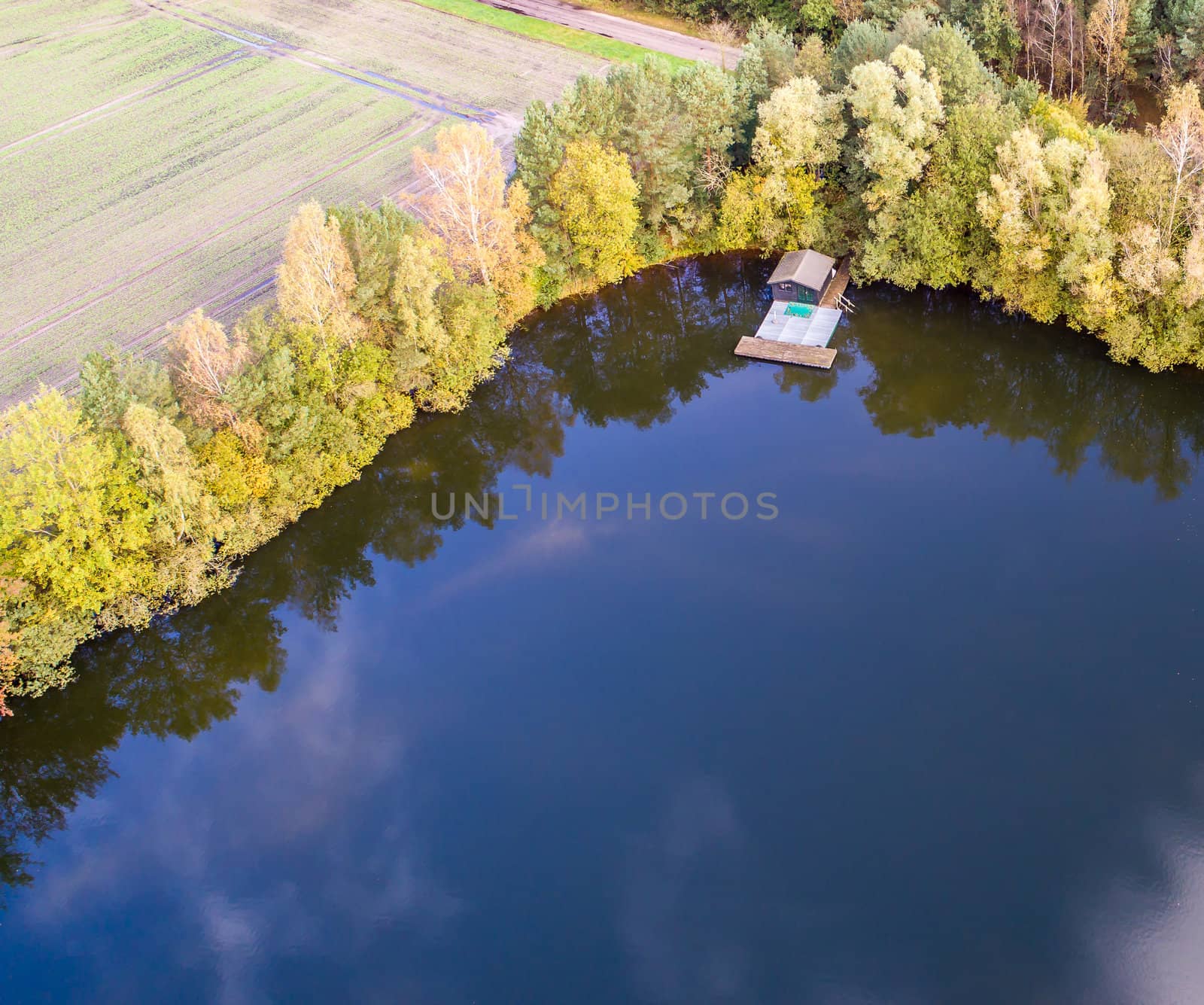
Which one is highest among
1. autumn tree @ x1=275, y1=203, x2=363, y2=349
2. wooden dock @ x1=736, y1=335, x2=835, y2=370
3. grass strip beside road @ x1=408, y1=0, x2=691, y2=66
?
grass strip beside road @ x1=408, y1=0, x2=691, y2=66

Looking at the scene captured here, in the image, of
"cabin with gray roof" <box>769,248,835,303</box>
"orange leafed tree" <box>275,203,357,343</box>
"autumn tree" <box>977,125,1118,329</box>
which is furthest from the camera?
"cabin with gray roof" <box>769,248,835,303</box>

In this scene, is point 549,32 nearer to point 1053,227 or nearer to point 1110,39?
point 1110,39

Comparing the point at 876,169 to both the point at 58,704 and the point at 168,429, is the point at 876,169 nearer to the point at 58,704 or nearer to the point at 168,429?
the point at 168,429

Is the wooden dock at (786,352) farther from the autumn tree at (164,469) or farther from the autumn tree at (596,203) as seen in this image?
the autumn tree at (164,469)

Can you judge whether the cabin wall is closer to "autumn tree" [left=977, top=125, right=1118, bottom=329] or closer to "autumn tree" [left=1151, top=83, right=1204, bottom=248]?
"autumn tree" [left=977, top=125, right=1118, bottom=329]

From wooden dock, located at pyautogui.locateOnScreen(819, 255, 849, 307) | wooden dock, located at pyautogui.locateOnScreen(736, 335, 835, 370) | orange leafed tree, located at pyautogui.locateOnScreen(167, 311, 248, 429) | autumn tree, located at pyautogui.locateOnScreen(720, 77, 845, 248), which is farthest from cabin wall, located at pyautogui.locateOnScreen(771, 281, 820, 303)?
orange leafed tree, located at pyautogui.locateOnScreen(167, 311, 248, 429)

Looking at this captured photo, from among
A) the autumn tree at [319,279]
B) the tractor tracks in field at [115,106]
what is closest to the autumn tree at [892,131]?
the autumn tree at [319,279]

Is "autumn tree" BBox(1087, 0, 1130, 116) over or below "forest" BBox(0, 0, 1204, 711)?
over

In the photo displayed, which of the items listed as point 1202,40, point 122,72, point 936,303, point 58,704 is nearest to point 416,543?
point 58,704
